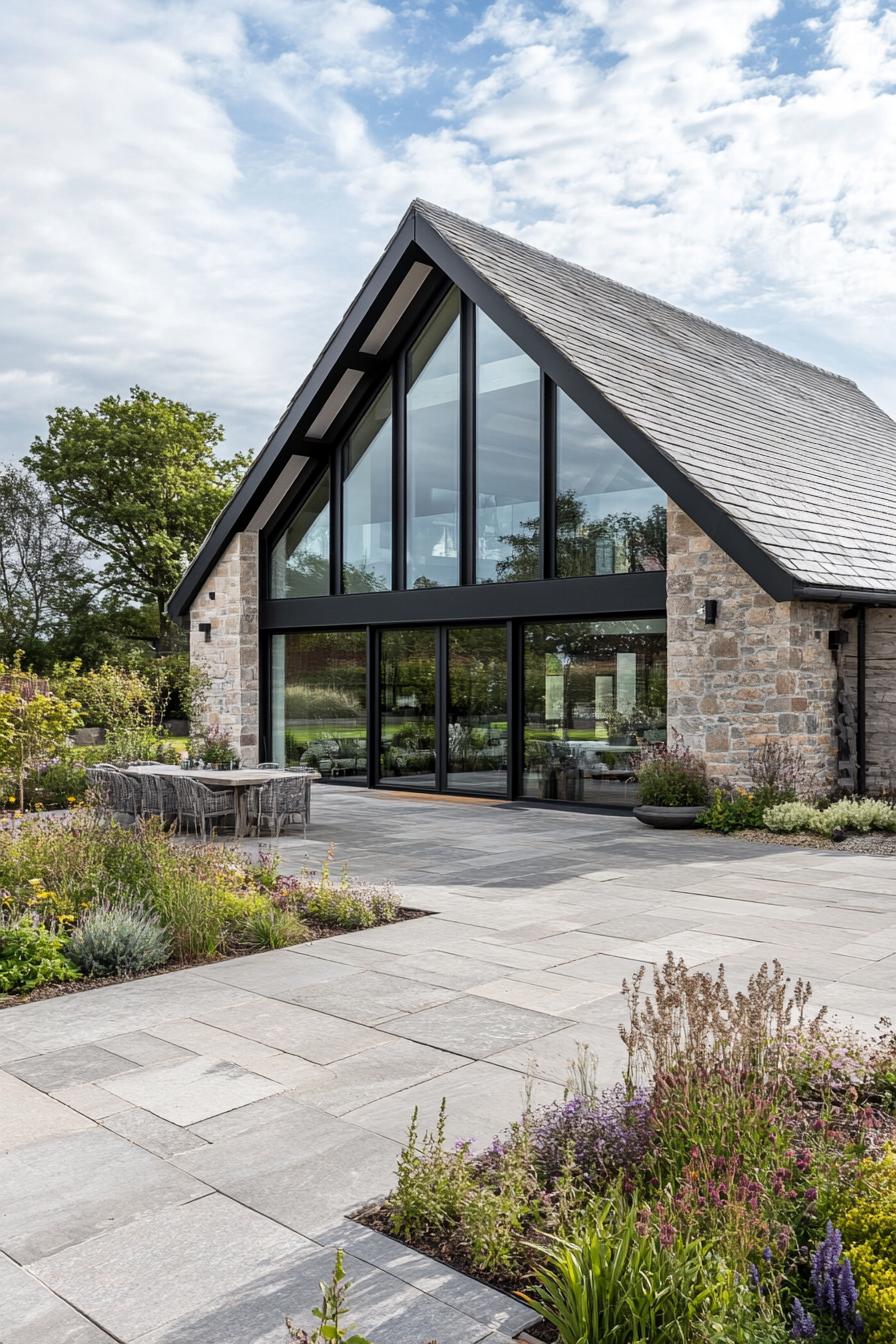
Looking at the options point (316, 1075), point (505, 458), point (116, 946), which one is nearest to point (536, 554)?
point (505, 458)

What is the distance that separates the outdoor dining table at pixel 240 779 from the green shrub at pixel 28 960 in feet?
15.3

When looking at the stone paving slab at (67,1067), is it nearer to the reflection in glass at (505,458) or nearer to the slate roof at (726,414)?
the slate roof at (726,414)

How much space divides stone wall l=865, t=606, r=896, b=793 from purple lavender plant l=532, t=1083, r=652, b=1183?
9.57 metres

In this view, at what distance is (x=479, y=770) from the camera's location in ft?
46.2

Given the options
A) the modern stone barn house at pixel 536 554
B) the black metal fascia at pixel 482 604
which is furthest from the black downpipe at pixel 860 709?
the black metal fascia at pixel 482 604

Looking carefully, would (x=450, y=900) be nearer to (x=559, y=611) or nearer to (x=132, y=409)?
(x=559, y=611)

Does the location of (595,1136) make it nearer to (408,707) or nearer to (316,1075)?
(316,1075)

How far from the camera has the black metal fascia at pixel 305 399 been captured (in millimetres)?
14016

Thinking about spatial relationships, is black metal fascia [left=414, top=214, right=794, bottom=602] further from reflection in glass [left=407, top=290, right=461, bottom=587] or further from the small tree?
the small tree

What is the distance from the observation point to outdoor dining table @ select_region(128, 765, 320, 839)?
34.8 feet

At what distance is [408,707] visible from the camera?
14992 millimetres

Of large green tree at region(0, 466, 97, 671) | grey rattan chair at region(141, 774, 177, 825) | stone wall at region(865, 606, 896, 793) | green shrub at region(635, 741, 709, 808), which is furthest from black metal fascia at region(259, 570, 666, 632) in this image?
large green tree at region(0, 466, 97, 671)

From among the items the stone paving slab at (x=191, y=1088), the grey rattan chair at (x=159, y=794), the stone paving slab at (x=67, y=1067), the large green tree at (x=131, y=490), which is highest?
the large green tree at (x=131, y=490)

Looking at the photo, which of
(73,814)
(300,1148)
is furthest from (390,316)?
(300,1148)
